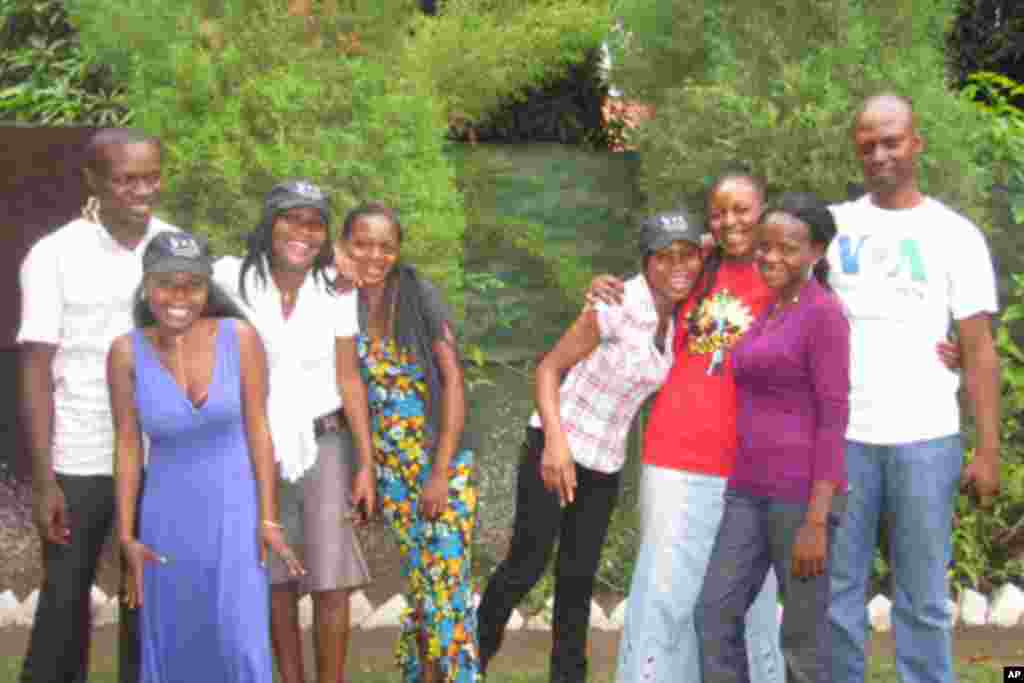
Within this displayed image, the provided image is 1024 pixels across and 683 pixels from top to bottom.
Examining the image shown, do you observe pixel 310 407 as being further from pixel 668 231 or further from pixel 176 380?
pixel 668 231

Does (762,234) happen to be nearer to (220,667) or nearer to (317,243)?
(317,243)

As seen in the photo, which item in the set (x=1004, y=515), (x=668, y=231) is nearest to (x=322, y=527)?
(x=668, y=231)

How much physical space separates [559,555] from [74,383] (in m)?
1.73

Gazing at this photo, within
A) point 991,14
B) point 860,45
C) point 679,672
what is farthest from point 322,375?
point 991,14

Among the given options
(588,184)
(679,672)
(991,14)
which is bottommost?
(679,672)

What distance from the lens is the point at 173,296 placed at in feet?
14.8

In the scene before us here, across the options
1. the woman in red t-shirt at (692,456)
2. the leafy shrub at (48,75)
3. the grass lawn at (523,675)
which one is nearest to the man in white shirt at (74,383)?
the grass lawn at (523,675)

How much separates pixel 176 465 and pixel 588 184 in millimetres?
3652

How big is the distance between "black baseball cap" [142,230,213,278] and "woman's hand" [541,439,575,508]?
1.23m

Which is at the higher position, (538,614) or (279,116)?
(279,116)

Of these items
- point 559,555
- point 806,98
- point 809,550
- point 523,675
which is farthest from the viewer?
point 806,98

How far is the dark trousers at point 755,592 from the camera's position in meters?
4.56

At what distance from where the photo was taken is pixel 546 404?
16.6ft

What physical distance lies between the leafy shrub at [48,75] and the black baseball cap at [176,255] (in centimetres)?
360
